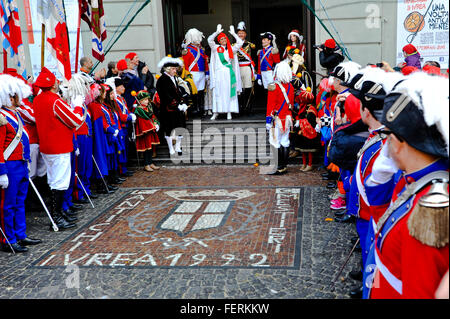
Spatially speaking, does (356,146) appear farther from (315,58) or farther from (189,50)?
(189,50)

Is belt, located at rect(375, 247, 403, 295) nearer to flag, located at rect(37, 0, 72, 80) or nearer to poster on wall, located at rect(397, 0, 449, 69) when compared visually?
flag, located at rect(37, 0, 72, 80)

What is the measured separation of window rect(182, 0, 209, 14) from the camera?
55.7 ft

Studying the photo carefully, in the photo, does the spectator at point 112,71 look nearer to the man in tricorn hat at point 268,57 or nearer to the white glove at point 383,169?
the man in tricorn hat at point 268,57

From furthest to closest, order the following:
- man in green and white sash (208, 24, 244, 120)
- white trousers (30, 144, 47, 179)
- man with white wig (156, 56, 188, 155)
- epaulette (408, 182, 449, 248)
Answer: man in green and white sash (208, 24, 244, 120) < man with white wig (156, 56, 188, 155) < white trousers (30, 144, 47, 179) < epaulette (408, 182, 449, 248)

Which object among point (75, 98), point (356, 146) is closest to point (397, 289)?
point (356, 146)

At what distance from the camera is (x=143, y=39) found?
1214 centimetres

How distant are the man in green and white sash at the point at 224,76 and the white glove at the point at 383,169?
8.91 meters

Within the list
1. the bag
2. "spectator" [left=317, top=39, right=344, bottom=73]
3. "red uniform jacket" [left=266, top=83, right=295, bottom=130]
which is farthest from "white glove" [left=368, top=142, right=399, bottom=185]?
"spectator" [left=317, top=39, right=344, bottom=73]

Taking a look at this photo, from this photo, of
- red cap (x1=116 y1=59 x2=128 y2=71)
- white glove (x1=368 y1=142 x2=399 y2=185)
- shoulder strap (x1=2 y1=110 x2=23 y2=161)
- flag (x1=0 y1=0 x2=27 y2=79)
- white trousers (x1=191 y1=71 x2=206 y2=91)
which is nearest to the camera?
white glove (x1=368 y1=142 x2=399 y2=185)

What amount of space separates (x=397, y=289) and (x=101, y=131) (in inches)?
282

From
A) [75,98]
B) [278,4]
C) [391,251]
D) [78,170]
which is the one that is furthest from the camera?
[278,4]

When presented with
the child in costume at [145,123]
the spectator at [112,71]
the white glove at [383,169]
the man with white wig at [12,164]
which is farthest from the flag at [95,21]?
the white glove at [383,169]

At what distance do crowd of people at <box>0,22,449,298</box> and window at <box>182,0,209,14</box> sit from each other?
15.8ft

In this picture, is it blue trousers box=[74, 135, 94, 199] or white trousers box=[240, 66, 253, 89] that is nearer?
blue trousers box=[74, 135, 94, 199]
